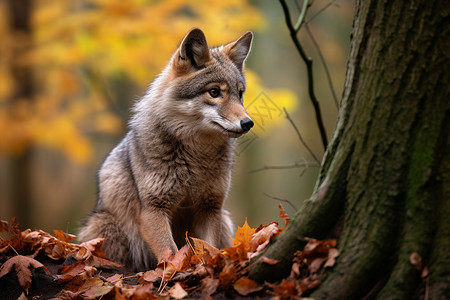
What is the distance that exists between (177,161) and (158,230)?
0.66 meters

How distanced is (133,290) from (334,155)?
5.13 ft

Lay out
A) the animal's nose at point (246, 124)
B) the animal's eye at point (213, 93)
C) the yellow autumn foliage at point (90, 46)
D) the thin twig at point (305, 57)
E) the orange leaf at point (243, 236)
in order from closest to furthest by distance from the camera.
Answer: the orange leaf at point (243, 236), the animal's nose at point (246, 124), the animal's eye at point (213, 93), the thin twig at point (305, 57), the yellow autumn foliage at point (90, 46)

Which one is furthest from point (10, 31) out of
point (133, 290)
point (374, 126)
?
point (374, 126)

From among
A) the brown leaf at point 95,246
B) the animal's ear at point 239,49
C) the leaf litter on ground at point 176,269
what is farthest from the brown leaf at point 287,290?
the animal's ear at point 239,49

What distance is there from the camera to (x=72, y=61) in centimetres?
994

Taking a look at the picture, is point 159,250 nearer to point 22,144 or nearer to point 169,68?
point 169,68

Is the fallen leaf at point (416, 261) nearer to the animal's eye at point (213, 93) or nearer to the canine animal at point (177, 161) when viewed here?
the canine animal at point (177, 161)

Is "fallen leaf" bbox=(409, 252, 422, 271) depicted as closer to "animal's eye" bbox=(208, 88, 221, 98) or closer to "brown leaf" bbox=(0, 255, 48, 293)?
"animal's eye" bbox=(208, 88, 221, 98)

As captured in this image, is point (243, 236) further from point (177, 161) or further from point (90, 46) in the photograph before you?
point (90, 46)

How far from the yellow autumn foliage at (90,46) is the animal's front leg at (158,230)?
4.67 metres

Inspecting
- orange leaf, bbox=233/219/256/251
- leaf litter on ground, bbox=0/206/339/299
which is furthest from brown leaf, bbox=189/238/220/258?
orange leaf, bbox=233/219/256/251

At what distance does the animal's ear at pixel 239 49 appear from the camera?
4.82 meters

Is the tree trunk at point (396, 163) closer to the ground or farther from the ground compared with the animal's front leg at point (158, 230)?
farther from the ground

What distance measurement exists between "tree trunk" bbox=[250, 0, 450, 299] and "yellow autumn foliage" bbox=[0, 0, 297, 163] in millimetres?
5921
